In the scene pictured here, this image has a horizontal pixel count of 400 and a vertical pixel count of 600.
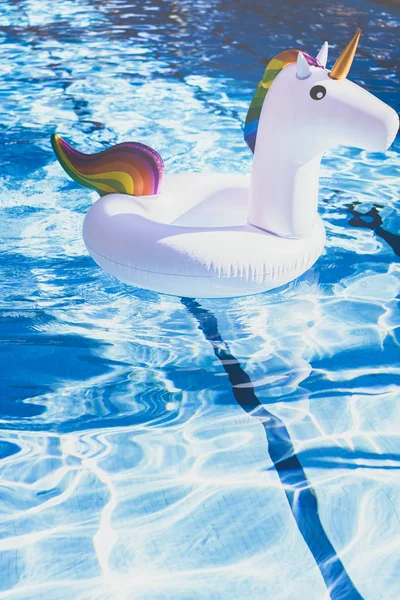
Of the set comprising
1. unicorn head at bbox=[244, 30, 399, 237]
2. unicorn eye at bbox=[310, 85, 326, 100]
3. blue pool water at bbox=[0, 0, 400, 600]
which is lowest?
blue pool water at bbox=[0, 0, 400, 600]

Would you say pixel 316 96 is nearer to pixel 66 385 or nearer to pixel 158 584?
pixel 66 385

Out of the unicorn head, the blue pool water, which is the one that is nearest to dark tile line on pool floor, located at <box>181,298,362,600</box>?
the blue pool water

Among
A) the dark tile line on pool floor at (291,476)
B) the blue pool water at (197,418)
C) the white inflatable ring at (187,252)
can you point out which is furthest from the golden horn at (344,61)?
the dark tile line on pool floor at (291,476)

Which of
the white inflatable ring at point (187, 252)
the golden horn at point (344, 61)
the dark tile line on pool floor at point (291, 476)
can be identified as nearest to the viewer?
the dark tile line on pool floor at point (291, 476)

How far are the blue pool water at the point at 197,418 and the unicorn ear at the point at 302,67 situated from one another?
910 mm

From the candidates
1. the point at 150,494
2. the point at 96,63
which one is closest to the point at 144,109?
the point at 96,63

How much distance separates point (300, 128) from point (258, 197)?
331 millimetres

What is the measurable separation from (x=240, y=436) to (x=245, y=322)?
0.70 m

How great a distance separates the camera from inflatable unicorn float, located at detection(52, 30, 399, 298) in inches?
110

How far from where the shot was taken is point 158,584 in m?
1.90

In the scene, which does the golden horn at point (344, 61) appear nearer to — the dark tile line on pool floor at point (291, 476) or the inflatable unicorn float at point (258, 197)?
the inflatable unicorn float at point (258, 197)

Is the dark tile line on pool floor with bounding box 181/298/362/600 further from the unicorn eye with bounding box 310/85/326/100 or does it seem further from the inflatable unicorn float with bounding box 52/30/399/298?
the unicorn eye with bounding box 310/85/326/100

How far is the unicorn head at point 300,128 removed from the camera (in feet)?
9.05

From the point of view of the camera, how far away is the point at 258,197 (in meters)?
3.03
